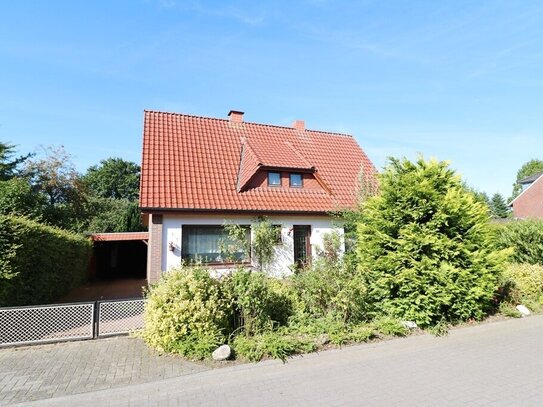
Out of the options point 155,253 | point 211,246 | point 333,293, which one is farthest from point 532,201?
point 155,253

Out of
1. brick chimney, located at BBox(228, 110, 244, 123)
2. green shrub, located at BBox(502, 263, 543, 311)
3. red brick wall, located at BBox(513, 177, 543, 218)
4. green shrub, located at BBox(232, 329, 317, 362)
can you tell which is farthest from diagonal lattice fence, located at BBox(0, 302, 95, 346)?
red brick wall, located at BBox(513, 177, 543, 218)

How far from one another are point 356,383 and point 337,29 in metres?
8.63

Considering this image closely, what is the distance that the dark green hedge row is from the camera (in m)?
7.05

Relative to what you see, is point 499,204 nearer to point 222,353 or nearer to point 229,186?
point 229,186

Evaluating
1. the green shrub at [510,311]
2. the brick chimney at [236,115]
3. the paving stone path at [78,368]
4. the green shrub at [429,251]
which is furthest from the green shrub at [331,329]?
the brick chimney at [236,115]

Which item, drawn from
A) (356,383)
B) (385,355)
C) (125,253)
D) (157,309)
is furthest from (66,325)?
(125,253)

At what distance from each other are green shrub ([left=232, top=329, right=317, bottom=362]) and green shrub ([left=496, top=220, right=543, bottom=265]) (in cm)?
992

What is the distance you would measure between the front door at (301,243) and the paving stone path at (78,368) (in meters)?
7.71

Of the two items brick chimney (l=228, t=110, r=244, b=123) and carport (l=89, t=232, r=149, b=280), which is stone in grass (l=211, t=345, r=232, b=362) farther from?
carport (l=89, t=232, r=149, b=280)

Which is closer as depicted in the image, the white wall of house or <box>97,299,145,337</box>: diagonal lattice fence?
<box>97,299,145,337</box>: diagonal lattice fence

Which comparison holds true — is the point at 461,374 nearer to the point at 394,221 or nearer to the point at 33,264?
the point at 394,221

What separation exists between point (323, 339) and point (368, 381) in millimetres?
1569

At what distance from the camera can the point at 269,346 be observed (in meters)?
6.03

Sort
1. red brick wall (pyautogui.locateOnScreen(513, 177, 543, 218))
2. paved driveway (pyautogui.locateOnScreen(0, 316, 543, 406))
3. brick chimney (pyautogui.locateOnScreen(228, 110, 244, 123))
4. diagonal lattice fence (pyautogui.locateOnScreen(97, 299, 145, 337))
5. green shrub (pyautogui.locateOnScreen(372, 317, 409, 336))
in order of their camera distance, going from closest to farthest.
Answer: paved driveway (pyautogui.locateOnScreen(0, 316, 543, 406))
diagonal lattice fence (pyautogui.locateOnScreen(97, 299, 145, 337))
green shrub (pyautogui.locateOnScreen(372, 317, 409, 336))
brick chimney (pyautogui.locateOnScreen(228, 110, 244, 123))
red brick wall (pyautogui.locateOnScreen(513, 177, 543, 218))
